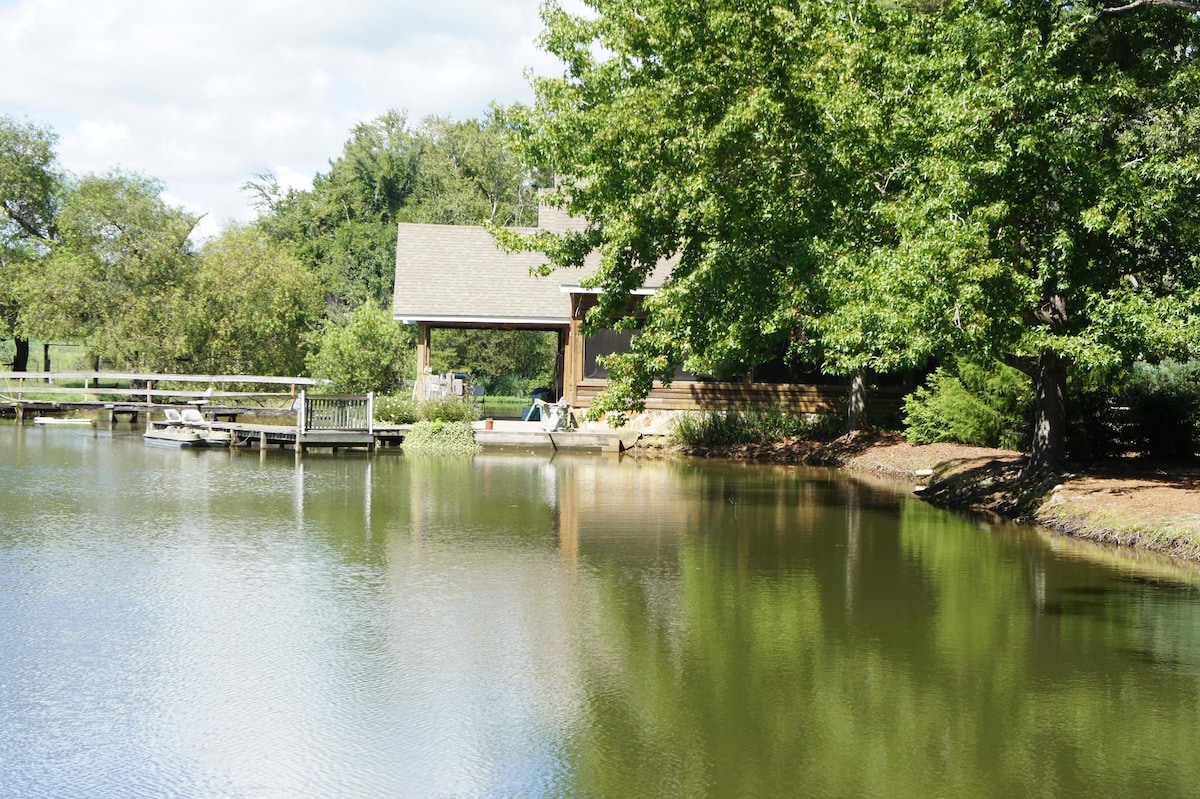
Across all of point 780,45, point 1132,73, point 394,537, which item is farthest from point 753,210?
point 394,537

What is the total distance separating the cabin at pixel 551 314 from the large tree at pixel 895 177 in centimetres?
894

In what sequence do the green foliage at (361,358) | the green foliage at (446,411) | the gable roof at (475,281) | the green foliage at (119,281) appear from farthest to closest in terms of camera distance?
the green foliage at (119,281) → the gable roof at (475,281) → the green foliage at (361,358) → the green foliage at (446,411)

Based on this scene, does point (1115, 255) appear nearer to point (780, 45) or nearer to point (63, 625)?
point (780, 45)

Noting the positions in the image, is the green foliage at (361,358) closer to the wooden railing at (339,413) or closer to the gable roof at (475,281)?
the gable roof at (475,281)

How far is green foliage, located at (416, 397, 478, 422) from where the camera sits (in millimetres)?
25688

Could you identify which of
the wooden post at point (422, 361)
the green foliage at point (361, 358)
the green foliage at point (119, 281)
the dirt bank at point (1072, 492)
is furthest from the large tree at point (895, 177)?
the green foliage at point (119, 281)

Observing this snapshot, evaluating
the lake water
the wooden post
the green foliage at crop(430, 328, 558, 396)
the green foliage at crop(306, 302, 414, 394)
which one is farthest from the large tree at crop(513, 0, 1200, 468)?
the green foliage at crop(430, 328, 558, 396)

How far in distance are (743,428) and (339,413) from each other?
380 inches

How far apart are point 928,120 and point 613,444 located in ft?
45.0

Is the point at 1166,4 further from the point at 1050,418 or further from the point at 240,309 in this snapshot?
the point at 240,309

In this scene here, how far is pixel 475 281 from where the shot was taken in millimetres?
30625

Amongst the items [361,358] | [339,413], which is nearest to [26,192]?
[361,358]

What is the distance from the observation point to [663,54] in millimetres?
16875

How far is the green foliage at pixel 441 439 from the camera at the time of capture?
80.9 ft
